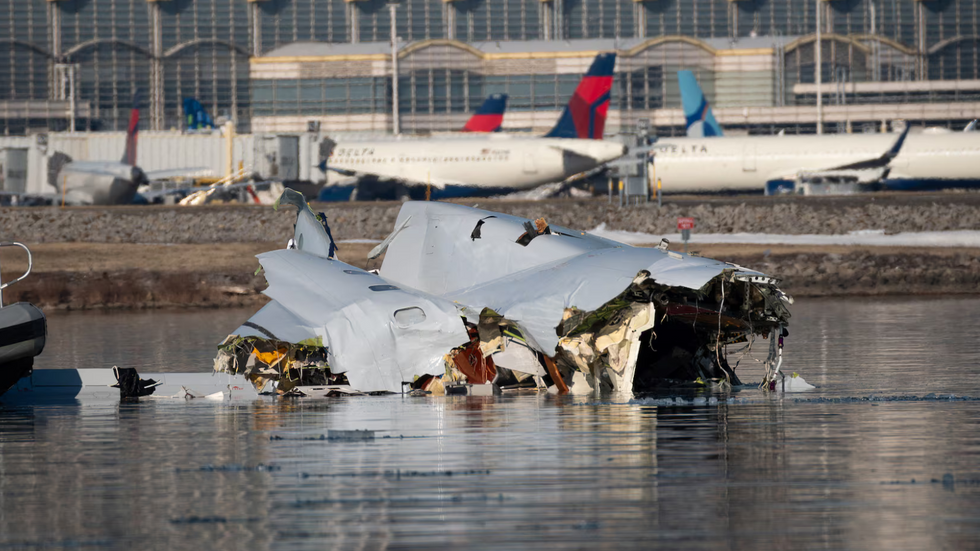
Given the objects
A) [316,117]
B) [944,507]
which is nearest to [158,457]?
[944,507]

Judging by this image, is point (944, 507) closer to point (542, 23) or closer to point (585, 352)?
point (585, 352)

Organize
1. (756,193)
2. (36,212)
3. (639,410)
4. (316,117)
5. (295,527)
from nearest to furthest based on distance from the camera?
(295,527) → (639,410) → (36,212) → (756,193) → (316,117)

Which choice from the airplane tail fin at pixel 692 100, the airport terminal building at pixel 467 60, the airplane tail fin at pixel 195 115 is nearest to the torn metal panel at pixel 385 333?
the airplane tail fin at pixel 692 100

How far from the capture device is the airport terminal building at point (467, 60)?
5315 inches

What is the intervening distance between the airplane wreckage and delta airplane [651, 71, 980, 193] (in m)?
63.7

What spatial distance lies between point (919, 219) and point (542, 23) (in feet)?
295

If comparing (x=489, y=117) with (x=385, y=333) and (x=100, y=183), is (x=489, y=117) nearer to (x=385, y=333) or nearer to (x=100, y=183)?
(x=100, y=183)

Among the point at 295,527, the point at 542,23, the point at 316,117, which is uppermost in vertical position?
the point at 542,23

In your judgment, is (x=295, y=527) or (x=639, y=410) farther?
(x=639, y=410)

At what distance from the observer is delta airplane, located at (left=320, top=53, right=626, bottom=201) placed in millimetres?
86188

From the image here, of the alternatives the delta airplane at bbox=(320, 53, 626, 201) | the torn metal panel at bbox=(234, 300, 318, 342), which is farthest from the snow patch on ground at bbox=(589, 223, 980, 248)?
the torn metal panel at bbox=(234, 300, 318, 342)

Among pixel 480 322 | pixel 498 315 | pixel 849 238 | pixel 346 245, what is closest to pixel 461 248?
pixel 480 322

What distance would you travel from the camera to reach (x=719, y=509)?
39.7 ft

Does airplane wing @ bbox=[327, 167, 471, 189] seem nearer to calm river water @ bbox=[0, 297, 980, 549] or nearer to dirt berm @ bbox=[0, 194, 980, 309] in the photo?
dirt berm @ bbox=[0, 194, 980, 309]
